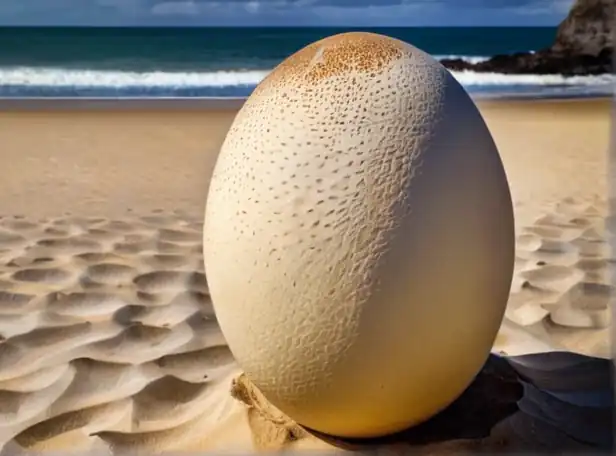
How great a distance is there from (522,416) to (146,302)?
189 centimetres

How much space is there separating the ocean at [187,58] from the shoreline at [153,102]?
81cm

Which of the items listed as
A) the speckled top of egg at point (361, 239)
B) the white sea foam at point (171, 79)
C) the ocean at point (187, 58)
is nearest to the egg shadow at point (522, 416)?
the speckled top of egg at point (361, 239)

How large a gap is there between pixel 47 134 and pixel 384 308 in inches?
335

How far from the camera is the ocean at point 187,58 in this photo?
52.9 feet

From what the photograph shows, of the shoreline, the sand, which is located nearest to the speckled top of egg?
the sand

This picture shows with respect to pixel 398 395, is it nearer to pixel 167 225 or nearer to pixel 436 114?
pixel 436 114

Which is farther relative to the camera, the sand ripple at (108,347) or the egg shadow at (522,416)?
the sand ripple at (108,347)

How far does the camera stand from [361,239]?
199cm

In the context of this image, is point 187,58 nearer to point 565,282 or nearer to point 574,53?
point 574,53

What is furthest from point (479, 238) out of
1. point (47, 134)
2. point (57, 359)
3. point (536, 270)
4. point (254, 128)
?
point (47, 134)

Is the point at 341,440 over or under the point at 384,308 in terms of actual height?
under

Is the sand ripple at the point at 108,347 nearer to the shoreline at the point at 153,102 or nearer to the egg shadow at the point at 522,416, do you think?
the egg shadow at the point at 522,416

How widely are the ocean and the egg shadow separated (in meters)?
12.4

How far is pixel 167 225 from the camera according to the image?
17.7 feet
